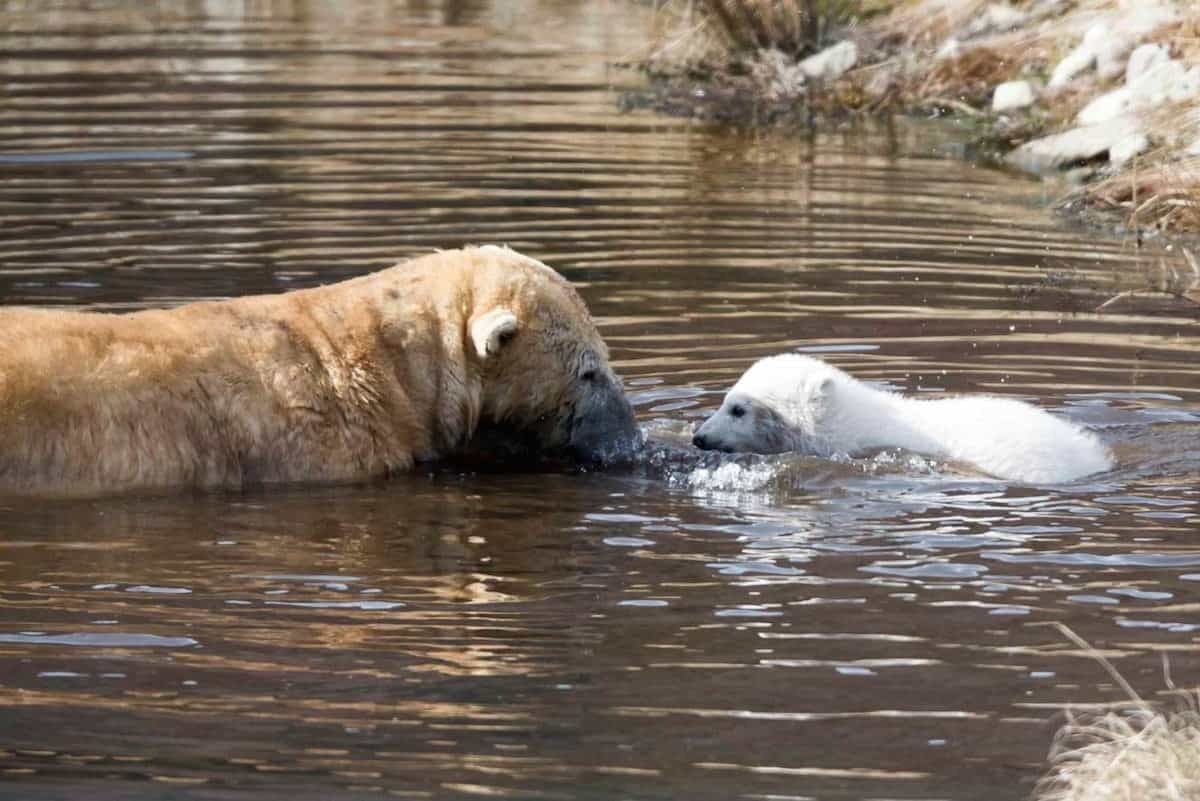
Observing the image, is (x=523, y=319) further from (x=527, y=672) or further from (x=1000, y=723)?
(x=1000, y=723)

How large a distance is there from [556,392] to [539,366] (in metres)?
0.15

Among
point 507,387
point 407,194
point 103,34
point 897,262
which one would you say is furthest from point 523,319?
point 103,34

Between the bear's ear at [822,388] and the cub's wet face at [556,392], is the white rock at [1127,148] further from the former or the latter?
the cub's wet face at [556,392]

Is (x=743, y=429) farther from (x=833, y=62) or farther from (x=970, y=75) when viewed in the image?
(x=833, y=62)

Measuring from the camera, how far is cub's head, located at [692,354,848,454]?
8234 mm

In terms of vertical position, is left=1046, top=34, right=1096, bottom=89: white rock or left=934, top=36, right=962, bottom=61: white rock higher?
left=934, top=36, right=962, bottom=61: white rock

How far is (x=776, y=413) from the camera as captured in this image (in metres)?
8.38

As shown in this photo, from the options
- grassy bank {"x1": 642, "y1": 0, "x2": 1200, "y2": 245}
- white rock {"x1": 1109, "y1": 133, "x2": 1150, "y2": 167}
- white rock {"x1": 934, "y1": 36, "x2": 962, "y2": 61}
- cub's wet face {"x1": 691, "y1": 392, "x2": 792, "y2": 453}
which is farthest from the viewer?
white rock {"x1": 934, "y1": 36, "x2": 962, "y2": 61}

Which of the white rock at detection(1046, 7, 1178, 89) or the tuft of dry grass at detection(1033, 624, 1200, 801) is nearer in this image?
the tuft of dry grass at detection(1033, 624, 1200, 801)

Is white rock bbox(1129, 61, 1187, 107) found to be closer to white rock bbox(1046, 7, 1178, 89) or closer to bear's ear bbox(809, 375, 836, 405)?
white rock bbox(1046, 7, 1178, 89)

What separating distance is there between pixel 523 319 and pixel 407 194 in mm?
7167

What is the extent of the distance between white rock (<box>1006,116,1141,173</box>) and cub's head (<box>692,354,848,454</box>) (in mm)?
7208

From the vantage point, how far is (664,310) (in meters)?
11.3

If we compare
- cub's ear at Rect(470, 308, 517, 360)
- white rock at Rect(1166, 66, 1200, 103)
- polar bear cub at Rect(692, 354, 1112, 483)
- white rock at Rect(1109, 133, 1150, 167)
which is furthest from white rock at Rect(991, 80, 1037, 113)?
cub's ear at Rect(470, 308, 517, 360)
